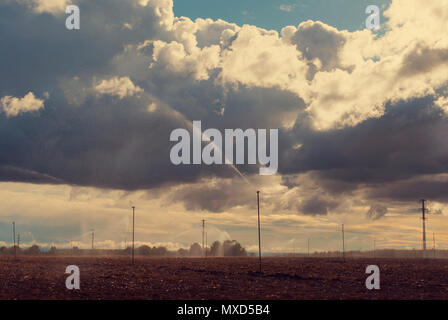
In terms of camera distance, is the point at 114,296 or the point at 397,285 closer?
the point at 114,296
